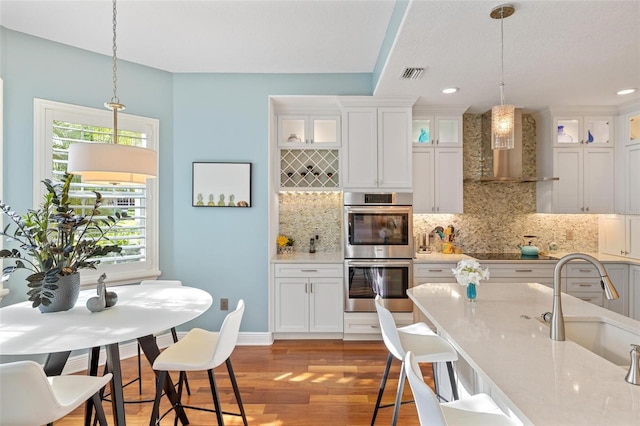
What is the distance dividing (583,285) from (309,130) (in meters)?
3.45

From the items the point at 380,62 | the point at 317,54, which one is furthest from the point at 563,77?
the point at 317,54

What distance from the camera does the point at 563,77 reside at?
9.96 feet

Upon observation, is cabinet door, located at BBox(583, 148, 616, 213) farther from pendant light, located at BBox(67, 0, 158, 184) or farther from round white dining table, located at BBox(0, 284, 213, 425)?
pendant light, located at BBox(67, 0, 158, 184)

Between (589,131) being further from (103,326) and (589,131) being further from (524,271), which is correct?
(103,326)

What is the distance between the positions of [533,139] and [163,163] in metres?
4.39

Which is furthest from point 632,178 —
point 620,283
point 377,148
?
point 377,148

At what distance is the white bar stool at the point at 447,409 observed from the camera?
1.03 meters

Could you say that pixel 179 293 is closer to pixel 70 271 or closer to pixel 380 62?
pixel 70 271

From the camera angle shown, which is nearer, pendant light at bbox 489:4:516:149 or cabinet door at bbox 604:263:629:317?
pendant light at bbox 489:4:516:149

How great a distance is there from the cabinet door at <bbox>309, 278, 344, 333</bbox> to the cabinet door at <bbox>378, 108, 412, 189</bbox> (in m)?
1.25

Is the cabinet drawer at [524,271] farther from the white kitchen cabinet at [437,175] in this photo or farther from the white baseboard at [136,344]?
the white baseboard at [136,344]

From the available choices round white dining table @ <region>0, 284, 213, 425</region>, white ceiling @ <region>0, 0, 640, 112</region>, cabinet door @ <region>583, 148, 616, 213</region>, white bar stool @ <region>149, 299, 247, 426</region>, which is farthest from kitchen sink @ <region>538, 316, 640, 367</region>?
cabinet door @ <region>583, 148, 616, 213</region>

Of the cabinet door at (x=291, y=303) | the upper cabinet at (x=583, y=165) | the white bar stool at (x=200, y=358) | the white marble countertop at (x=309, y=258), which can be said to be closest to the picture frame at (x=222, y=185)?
the white marble countertop at (x=309, y=258)

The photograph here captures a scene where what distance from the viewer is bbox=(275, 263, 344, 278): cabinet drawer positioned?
3.59 metres
